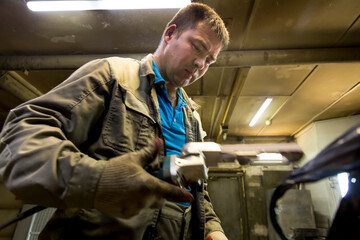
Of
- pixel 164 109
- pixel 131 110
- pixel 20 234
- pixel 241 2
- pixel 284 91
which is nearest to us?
pixel 131 110

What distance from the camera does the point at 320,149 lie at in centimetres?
421

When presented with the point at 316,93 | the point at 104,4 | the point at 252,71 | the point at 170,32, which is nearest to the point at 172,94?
the point at 170,32

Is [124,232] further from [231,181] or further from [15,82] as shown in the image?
[231,181]

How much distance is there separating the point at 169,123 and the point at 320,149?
14.1 ft

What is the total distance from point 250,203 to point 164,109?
498 centimetres

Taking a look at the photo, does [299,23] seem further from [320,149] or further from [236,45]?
[320,149]

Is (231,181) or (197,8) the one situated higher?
(197,8)

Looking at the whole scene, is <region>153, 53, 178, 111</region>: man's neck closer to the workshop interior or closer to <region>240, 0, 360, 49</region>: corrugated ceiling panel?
the workshop interior

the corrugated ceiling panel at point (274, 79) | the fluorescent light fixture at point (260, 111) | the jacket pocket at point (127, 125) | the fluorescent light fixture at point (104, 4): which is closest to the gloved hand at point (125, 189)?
the jacket pocket at point (127, 125)

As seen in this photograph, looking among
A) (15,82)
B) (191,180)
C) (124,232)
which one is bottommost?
(124,232)

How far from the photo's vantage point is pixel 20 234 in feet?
13.3

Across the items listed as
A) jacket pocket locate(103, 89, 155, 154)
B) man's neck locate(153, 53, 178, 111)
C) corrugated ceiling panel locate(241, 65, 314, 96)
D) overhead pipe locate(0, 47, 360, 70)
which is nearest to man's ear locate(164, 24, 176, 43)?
man's neck locate(153, 53, 178, 111)

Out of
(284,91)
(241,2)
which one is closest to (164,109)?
(241,2)

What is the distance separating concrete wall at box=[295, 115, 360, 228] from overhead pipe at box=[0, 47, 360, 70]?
6.85 feet
